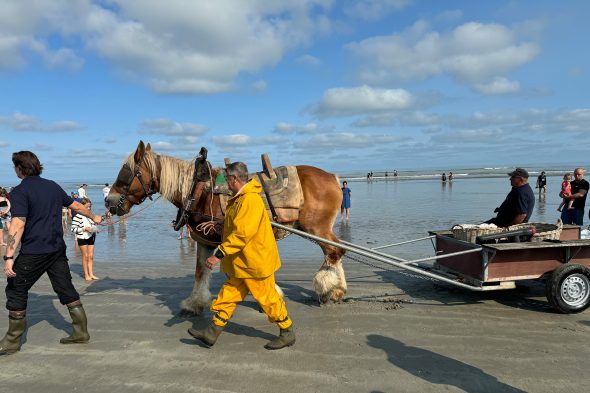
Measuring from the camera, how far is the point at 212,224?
4867 millimetres

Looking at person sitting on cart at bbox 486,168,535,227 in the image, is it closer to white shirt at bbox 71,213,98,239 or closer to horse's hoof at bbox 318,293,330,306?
horse's hoof at bbox 318,293,330,306

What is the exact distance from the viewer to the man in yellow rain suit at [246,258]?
382 centimetres

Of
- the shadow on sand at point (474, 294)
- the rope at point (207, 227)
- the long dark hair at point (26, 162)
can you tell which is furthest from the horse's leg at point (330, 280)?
the long dark hair at point (26, 162)

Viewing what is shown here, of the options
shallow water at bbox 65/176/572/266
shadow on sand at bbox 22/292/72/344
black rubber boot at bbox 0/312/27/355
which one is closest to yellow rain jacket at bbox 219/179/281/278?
black rubber boot at bbox 0/312/27/355

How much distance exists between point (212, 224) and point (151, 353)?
1.56m

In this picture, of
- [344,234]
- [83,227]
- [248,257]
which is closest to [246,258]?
[248,257]

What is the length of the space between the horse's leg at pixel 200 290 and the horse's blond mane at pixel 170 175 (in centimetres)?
74

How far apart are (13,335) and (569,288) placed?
6.24 m

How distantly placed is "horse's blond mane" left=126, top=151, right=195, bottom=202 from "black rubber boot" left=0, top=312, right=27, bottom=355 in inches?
78.2

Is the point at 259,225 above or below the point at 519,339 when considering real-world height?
above

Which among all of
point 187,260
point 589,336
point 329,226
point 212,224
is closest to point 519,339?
point 589,336

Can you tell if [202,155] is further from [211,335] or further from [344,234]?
[344,234]

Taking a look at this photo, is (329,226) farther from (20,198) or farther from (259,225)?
(20,198)

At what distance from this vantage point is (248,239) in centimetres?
382
